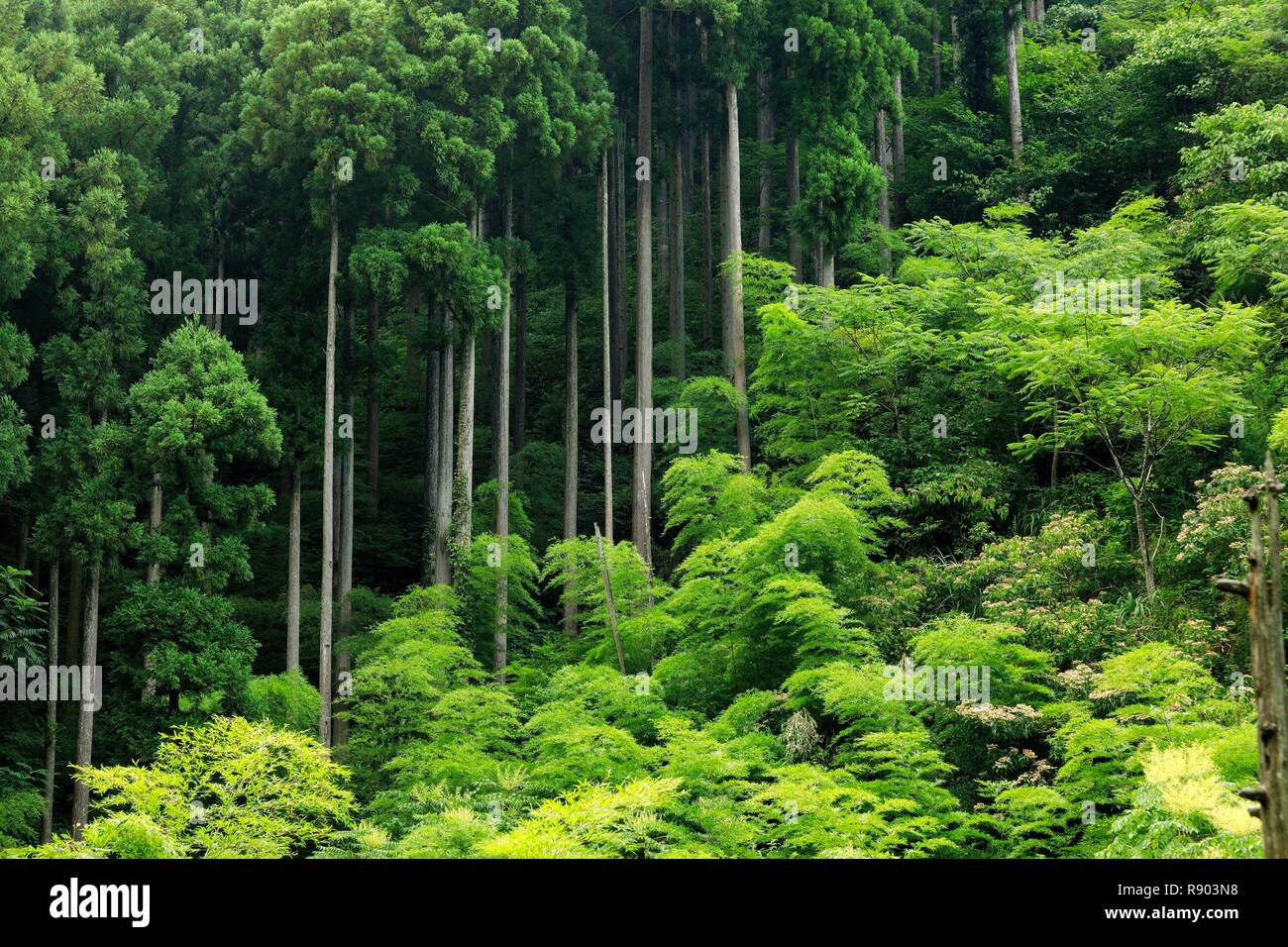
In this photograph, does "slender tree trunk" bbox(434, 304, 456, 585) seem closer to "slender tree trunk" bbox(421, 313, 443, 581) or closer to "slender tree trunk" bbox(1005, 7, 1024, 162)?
"slender tree trunk" bbox(421, 313, 443, 581)

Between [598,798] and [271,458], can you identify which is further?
[271,458]

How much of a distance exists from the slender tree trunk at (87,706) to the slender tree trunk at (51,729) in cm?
39

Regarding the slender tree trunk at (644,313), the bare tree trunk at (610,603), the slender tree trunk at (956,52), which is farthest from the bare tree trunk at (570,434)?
the slender tree trunk at (956,52)

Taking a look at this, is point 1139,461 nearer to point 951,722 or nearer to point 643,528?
point 951,722

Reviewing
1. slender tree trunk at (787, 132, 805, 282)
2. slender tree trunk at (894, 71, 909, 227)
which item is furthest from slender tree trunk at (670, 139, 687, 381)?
slender tree trunk at (894, 71, 909, 227)

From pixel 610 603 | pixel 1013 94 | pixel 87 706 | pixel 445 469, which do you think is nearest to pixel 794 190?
pixel 1013 94

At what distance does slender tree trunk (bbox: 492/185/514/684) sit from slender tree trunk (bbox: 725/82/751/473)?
14.7 feet

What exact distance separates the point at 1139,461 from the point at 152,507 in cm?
1600

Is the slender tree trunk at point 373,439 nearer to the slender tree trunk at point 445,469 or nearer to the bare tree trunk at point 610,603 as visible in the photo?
the slender tree trunk at point 445,469

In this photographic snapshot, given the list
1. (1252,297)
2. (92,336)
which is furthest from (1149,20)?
(92,336)

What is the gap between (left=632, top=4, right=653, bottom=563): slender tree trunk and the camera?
2488 centimetres

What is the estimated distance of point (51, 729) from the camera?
2141 centimetres

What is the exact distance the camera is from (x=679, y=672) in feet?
64.7

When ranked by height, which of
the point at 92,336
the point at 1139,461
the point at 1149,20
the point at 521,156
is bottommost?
the point at 1139,461
